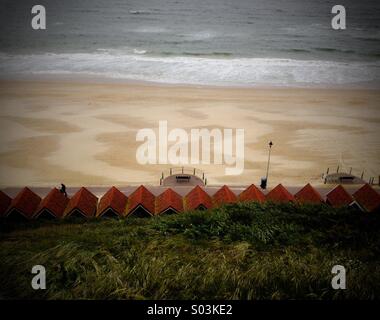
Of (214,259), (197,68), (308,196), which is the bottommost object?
(214,259)

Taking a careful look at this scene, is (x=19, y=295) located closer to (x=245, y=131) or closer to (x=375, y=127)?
(x=245, y=131)

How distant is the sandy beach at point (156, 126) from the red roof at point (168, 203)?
19.6ft

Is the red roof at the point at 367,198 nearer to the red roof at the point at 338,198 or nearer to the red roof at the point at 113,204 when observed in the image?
the red roof at the point at 338,198

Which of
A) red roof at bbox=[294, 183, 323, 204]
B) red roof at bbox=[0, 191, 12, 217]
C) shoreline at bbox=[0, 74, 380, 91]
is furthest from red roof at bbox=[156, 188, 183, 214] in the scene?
shoreline at bbox=[0, 74, 380, 91]

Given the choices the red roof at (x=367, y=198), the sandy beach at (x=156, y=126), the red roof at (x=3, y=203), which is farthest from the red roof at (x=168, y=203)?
the red roof at (x=367, y=198)

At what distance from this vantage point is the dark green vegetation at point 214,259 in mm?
4844

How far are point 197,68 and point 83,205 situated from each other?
3268cm

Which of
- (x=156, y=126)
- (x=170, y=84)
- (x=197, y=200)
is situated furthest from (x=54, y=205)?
(x=170, y=84)

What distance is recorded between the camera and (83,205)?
1346cm

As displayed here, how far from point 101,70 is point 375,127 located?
96.2ft

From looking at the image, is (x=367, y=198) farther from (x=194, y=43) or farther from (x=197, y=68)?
(x=194, y=43)

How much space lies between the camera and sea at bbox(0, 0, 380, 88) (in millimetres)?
40375

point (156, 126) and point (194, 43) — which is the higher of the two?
point (194, 43)

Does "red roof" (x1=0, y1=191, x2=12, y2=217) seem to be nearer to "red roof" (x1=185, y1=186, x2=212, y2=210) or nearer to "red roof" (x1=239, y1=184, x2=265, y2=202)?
"red roof" (x1=185, y1=186, x2=212, y2=210)
